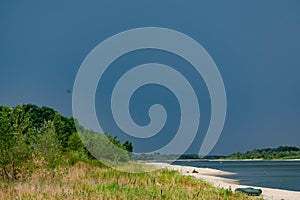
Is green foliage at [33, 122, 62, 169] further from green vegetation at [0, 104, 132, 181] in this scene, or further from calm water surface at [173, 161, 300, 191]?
calm water surface at [173, 161, 300, 191]

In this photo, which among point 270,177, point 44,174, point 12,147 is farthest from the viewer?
point 270,177

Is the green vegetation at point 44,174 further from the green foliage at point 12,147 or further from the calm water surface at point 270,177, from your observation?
the calm water surface at point 270,177

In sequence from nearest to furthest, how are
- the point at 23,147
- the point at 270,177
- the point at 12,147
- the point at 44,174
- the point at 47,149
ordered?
the point at 12,147, the point at 23,147, the point at 44,174, the point at 47,149, the point at 270,177

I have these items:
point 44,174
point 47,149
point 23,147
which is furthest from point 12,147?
point 44,174

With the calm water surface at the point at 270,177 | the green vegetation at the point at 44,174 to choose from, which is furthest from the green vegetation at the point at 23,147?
the calm water surface at the point at 270,177

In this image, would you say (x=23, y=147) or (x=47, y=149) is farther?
(x=47, y=149)

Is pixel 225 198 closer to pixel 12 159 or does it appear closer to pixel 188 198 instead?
pixel 188 198

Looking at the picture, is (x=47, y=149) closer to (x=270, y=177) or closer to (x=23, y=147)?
(x=23, y=147)

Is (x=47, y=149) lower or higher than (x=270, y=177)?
lower

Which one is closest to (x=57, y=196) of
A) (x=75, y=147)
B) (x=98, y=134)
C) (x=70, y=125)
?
(x=75, y=147)

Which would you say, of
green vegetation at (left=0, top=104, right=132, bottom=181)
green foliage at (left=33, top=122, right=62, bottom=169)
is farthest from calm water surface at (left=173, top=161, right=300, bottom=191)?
green vegetation at (left=0, top=104, right=132, bottom=181)

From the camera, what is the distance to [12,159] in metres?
21.0

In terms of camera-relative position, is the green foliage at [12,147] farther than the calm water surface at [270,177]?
No

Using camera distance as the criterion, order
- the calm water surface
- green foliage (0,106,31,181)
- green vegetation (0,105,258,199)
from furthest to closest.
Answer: the calm water surface → green foliage (0,106,31,181) → green vegetation (0,105,258,199)
